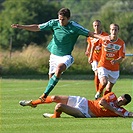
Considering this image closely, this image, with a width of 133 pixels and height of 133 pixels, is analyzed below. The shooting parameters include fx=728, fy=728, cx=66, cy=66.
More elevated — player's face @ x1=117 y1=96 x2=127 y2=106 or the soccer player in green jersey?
the soccer player in green jersey

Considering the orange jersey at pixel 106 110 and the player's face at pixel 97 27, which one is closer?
the orange jersey at pixel 106 110

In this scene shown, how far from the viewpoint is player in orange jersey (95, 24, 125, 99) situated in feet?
59.6

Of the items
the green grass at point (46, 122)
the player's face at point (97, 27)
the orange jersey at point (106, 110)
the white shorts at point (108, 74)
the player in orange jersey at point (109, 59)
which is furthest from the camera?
the player's face at point (97, 27)

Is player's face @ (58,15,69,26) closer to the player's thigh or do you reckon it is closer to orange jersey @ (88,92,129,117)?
orange jersey @ (88,92,129,117)

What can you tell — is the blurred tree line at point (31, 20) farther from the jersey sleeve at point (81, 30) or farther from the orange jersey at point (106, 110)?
the orange jersey at point (106, 110)

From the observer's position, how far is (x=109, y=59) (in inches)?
727

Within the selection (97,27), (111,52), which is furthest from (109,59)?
(97,27)

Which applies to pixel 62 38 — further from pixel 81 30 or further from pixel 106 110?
pixel 106 110

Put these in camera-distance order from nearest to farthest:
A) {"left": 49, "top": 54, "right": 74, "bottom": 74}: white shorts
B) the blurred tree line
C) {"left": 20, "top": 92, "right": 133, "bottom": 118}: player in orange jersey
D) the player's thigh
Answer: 1. the player's thigh
2. {"left": 20, "top": 92, "right": 133, "bottom": 118}: player in orange jersey
3. {"left": 49, "top": 54, "right": 74, "bottom": 74}: white shorts
4. the blurred tree line

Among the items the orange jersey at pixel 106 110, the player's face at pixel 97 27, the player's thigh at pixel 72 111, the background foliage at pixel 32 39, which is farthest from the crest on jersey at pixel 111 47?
the background foliage at pixel 32 39

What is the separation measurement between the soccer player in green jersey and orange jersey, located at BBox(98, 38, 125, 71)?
167 centimetres

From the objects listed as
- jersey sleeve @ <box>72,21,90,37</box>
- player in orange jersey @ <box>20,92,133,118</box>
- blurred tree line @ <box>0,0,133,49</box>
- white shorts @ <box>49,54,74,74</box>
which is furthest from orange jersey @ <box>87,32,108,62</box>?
blurred tree line @ <box>0,0,133,49</box>

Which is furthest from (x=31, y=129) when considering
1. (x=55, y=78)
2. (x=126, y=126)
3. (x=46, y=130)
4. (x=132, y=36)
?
(x=132, y=36)

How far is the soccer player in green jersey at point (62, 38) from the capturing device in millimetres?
16391
